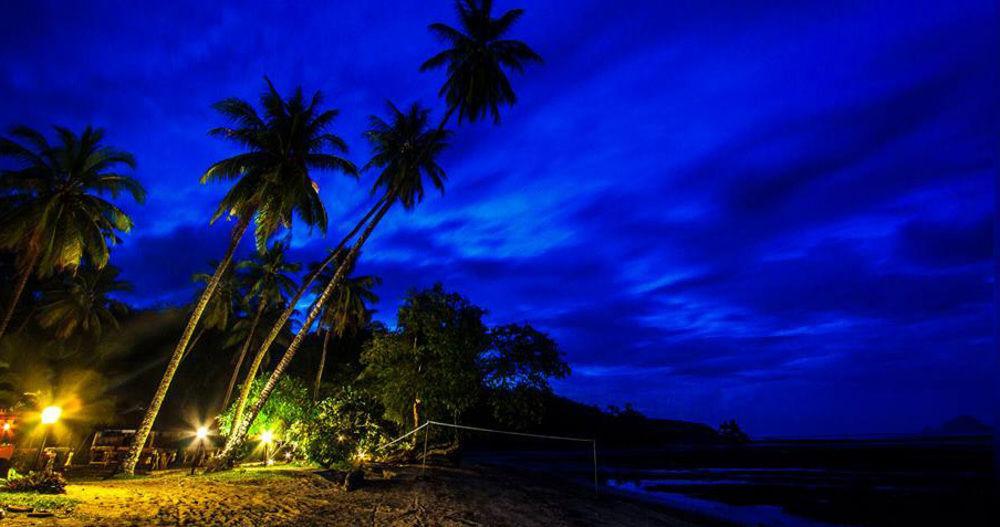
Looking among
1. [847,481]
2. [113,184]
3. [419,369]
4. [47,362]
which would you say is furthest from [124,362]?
[847,481]

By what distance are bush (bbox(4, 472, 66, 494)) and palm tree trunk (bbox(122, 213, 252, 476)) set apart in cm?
461

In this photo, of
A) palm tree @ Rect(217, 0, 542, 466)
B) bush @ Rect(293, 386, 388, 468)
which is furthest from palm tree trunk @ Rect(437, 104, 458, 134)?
bush @ Rect(293, 386, 388, 468)

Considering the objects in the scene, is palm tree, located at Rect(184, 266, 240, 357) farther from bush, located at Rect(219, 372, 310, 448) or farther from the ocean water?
the ocean water

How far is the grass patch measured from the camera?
8.95 meters

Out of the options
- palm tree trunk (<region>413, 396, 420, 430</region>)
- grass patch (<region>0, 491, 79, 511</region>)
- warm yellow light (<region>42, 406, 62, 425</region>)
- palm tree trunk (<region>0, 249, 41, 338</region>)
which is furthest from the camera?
palm tree trunk (<region>413, 396, 420, 430</region>)

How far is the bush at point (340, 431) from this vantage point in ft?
61.6

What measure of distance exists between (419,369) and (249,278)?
20.7 m

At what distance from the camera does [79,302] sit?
30531 mm

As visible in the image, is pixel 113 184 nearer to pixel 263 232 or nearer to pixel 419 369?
pixel 263 232

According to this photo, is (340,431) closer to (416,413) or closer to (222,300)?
(416,413)

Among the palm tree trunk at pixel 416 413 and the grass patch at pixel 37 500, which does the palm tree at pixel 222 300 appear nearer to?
the palm tree trunk at pixel 416 413

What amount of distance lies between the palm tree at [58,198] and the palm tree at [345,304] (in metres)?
15.9

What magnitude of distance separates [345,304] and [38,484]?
81.7 ft

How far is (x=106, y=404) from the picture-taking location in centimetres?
2583
